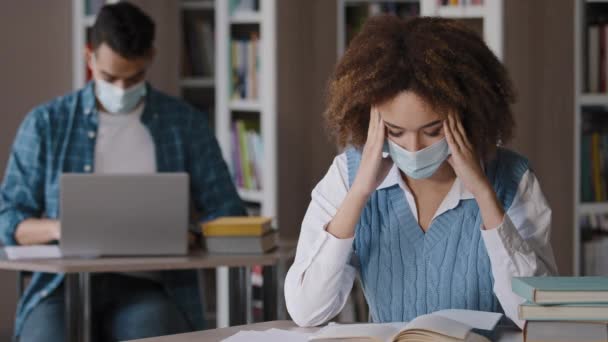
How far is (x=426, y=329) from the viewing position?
1.63 m

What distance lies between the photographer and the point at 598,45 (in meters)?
3.84

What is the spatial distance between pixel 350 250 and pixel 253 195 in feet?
7.67

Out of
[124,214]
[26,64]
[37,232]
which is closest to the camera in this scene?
[124,214]

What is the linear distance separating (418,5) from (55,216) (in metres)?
1.82

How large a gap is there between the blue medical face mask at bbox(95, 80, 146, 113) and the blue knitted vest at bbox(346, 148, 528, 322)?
1333mm

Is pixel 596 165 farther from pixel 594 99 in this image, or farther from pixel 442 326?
pixel 442 326

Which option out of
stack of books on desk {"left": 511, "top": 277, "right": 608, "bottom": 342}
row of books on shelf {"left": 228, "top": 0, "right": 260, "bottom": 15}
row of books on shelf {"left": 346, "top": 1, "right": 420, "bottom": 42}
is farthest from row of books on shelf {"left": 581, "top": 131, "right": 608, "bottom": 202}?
stack of books on desk {"left": 511, "top": 277, "right": 608, "bottom": 342}

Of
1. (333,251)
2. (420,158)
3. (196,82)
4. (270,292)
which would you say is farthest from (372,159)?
(196,82)

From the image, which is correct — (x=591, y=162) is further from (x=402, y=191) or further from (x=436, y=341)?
(x=436, y=341)

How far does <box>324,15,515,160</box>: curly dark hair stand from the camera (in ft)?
6.52

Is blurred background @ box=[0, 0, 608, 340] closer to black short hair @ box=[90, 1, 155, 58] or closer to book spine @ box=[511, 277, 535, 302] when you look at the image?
black short hair @ box=[90, 1, 155, 58]

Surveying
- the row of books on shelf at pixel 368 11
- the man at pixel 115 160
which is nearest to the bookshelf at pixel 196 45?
the row of books on shelf at pixel 368 11

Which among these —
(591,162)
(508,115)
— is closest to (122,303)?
(508,115)

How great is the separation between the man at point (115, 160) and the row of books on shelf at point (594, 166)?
137 cm
